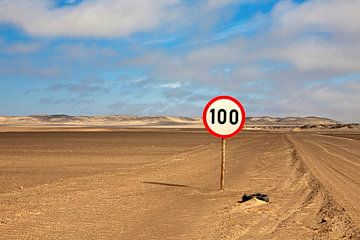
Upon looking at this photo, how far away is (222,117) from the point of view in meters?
10.0

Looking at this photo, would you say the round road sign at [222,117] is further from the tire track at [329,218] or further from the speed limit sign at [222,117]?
the tire track at [329,218]

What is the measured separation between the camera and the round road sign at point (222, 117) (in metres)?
9.97

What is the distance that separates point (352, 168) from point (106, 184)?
9.05 metres

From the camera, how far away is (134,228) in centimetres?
704

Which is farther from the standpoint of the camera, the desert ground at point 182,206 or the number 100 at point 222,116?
the number 100 at point 222,116

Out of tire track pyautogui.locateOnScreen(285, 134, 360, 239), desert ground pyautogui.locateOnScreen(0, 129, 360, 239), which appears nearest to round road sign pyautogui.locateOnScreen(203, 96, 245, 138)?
desert ground pyautogui.locateOnScreen(0, 129, 360, 239)

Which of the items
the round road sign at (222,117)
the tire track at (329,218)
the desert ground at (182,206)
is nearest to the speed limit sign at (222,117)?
the round road sign at (222,117)

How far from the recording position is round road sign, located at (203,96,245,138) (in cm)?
997

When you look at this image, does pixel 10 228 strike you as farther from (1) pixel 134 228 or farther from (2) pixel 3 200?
(2) pixel 3 200

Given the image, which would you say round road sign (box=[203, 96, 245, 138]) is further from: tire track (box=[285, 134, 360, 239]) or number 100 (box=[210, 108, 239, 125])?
tire track (box=[285, 134, 360, 239])

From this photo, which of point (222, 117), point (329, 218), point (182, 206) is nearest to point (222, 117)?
point (222, 117)

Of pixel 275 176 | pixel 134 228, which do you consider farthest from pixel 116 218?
pixel 275 176

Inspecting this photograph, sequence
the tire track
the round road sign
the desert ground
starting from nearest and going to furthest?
the tire track
the desert ground
the round road sign

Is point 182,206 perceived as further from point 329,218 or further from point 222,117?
point 329,218
